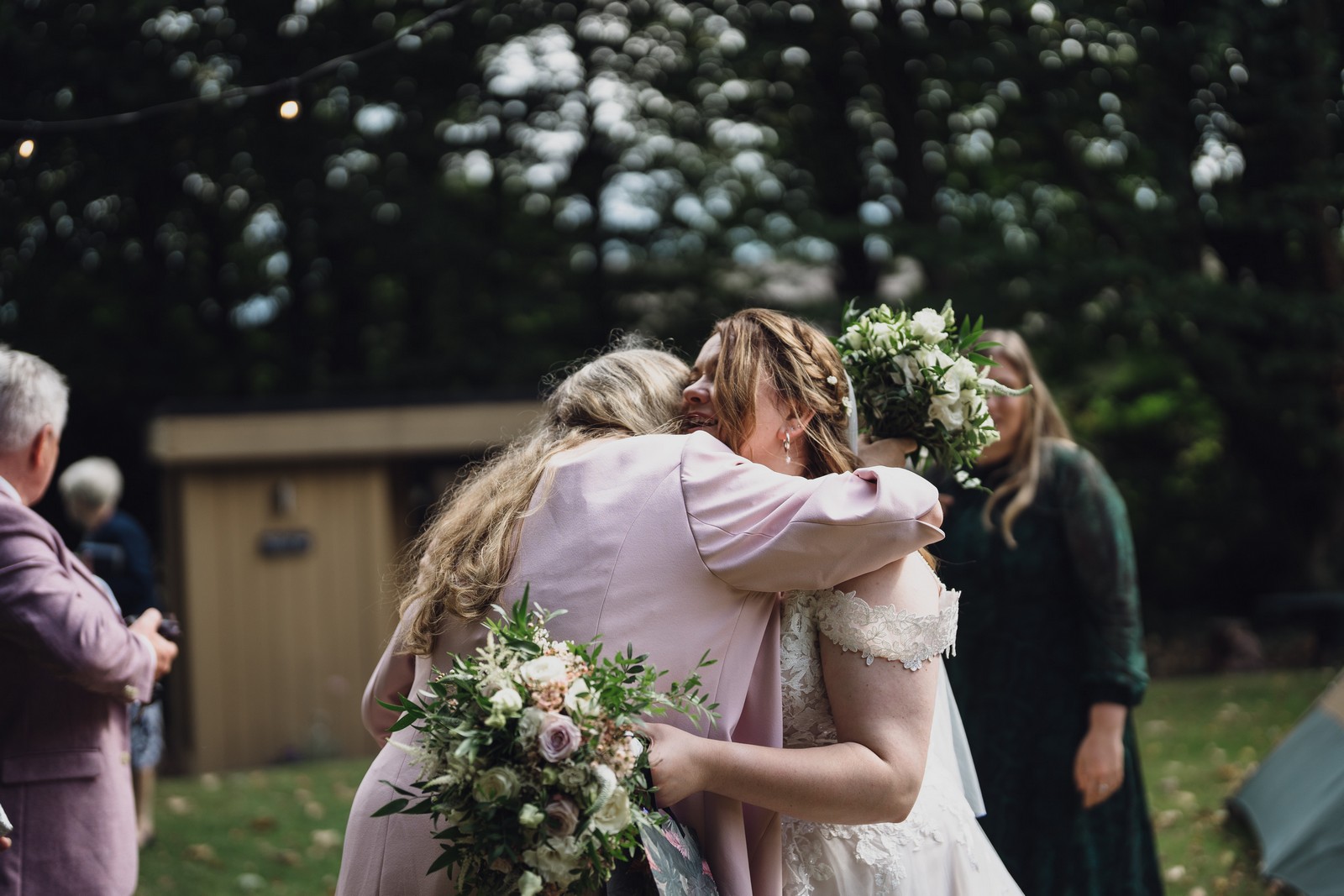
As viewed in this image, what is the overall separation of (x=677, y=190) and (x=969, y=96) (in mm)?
3843

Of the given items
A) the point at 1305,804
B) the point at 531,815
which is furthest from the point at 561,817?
the point at 1305,804

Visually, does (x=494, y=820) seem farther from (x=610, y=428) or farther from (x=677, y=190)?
(x=677, y=190)

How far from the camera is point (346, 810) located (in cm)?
777

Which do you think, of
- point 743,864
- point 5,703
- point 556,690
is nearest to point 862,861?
point 743,864

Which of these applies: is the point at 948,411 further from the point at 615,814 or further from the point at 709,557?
the point at 615,814

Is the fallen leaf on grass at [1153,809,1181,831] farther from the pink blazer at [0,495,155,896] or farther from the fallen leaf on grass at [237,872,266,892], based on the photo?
the pink blazer at [0,495,155,896]

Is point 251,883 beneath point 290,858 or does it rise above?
above

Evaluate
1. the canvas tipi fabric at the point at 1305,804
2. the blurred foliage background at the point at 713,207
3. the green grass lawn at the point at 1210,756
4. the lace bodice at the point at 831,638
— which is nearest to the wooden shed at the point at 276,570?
the blurred foliage background at the point at 713,207

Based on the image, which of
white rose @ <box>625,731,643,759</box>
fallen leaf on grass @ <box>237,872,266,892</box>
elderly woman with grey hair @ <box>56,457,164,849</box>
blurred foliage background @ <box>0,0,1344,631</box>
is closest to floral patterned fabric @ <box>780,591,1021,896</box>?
white rose @ <box>625,731,643,759</box>

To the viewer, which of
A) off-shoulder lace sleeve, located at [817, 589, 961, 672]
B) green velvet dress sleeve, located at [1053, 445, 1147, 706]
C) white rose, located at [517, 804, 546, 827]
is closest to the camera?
white rose, located at [517, 804, 546, 827]

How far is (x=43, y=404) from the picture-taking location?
10.3 feet

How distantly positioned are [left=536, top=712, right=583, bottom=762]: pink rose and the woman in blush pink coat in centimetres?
24

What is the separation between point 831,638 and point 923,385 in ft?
2.87

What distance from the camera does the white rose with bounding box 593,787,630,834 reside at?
1924 millimetres
